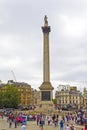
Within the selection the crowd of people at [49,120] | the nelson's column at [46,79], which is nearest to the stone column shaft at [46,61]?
the nelson's column at [46,79]

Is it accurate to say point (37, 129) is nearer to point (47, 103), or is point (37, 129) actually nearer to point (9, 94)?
point (47, 103)

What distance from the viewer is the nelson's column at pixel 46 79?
268 feet

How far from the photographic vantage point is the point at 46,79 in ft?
274

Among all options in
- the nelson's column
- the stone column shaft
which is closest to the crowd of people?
the nelson's column

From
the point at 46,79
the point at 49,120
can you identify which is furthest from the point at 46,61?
the point at 49,120

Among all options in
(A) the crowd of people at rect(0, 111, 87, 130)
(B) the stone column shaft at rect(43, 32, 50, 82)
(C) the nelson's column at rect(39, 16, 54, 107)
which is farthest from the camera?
(B) the stone column shaft at rect(43, 32, 50, 82)

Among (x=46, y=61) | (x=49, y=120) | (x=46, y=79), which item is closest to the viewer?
(x=49, y=120)

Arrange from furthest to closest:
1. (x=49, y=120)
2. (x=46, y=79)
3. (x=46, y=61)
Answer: (x=46, y=61) < (x=46, y=79) < (x=49, y=120)

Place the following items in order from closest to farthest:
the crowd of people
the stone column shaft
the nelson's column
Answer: the crowd of people
the nelson's column
the stone column shaft

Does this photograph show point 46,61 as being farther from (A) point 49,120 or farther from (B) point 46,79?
(A) point 49,120

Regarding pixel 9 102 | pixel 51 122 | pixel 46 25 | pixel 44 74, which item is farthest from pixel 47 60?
pixel 9 102

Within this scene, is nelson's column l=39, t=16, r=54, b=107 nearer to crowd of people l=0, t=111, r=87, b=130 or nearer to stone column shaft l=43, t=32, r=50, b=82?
stone column shaft l=43, t=32, r=50, b=82

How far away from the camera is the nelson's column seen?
81750 mm

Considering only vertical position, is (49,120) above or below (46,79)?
below
